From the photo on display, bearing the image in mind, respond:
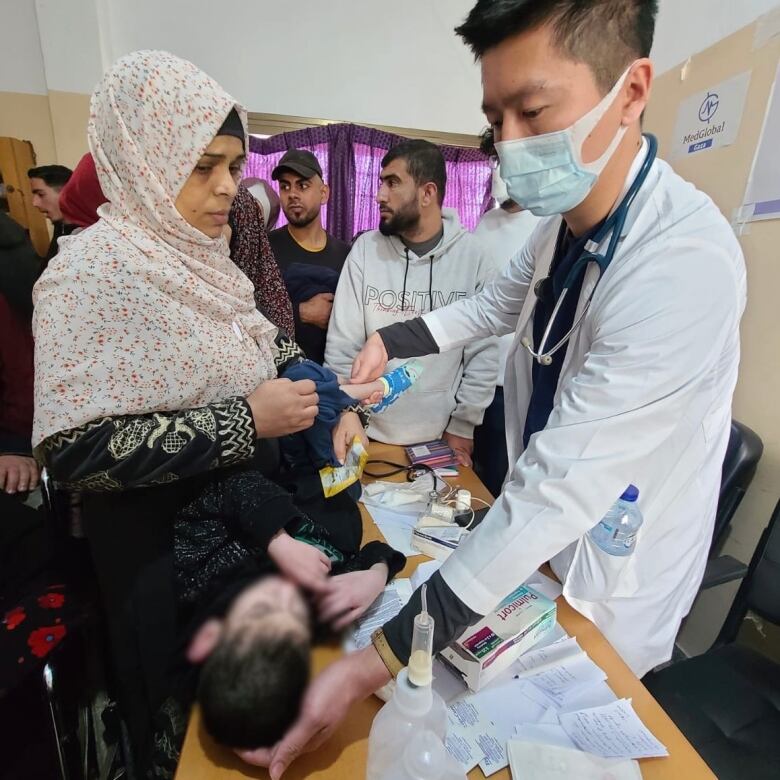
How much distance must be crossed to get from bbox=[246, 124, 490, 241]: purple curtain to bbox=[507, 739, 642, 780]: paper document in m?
3.16

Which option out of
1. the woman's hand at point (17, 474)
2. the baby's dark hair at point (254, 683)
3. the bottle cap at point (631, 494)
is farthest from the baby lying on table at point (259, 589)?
the woman's hand at point (17, 474)

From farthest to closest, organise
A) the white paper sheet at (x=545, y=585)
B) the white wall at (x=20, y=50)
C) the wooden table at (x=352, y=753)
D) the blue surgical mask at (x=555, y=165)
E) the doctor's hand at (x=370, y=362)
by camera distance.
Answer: the white wall at (x=20, y=50) → the doctor's hand at (x=370, y=362) → the white paper sheet at (x=545, y=585) → the blue surgical mask at (x=555, y=165) → the wooden table at (x=352, y=753)

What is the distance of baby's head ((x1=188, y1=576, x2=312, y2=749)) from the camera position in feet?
1.59

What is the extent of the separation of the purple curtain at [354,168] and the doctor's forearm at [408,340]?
7.16 feet

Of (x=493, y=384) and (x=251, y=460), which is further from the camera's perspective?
(x=493, y=384)

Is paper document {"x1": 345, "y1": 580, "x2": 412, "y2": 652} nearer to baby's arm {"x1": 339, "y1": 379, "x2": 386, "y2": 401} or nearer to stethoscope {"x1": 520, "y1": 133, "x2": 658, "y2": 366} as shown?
baby's arm {"x1": 339, "y1": 379, "x2": 386, "y2": 401}

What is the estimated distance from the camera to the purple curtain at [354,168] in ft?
10.1

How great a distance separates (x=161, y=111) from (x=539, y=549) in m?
0.92

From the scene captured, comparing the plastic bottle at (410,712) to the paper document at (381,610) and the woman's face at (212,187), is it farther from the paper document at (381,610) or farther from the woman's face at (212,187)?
the woman's face at (212,187)

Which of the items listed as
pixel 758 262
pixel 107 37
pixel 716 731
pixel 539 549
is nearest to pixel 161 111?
pixel 539 549

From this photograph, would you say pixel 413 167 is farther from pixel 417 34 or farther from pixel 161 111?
pixel 417 34

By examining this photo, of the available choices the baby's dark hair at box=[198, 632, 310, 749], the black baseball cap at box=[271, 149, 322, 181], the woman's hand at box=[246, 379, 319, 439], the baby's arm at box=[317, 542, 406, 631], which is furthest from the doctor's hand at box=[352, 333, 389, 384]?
the black baseball cap at box=[271, 149, 322, 181]

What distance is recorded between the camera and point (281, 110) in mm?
3012

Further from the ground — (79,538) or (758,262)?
(758,262)
